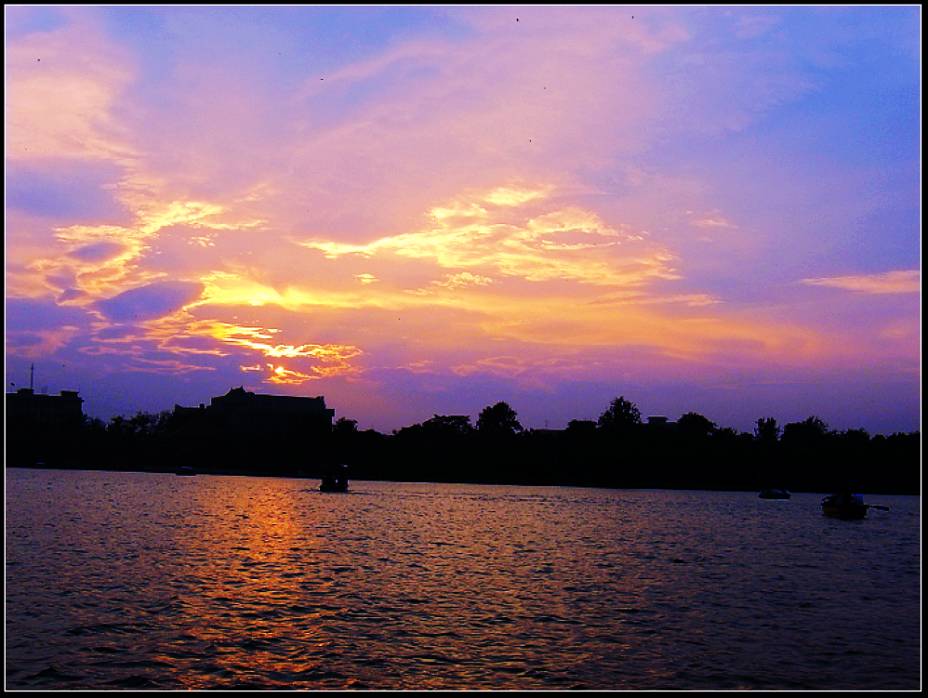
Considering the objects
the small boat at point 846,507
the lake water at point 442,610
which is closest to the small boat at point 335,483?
the small boat at point 846,507

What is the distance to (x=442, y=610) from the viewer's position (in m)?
35.2

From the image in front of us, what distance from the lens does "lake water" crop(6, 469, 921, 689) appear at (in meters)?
25.5

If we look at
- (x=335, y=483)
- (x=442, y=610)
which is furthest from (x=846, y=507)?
(x=442, y=610)

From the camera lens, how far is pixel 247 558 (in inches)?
2080

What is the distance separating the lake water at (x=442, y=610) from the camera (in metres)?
25.5

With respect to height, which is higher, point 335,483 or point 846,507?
point 846,507

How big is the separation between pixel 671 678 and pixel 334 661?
9.56 metres

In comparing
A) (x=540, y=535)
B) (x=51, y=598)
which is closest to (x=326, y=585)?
(x=51, y=598)

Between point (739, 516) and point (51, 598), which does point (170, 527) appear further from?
point (739, 516)

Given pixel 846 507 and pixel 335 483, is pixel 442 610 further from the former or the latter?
pixel 335 483

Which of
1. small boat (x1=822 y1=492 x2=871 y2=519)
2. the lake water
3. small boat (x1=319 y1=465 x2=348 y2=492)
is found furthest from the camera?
small boat (x1=319 y1=465 x2=348 y2=492)

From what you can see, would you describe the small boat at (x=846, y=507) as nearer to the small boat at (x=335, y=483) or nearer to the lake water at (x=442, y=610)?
the lake water at (x=442, y=610)

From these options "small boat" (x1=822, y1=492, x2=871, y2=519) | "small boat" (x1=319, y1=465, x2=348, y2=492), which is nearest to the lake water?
"small boat" (x1=822, y1=492, x2=871, y2=519)

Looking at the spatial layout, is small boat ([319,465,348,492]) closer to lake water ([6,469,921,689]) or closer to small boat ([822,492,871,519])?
small boat ([822,492,871,519])
